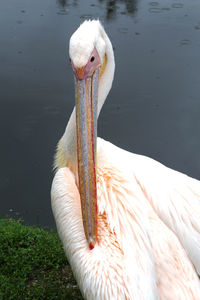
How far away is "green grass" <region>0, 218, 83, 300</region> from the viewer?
10.3ft

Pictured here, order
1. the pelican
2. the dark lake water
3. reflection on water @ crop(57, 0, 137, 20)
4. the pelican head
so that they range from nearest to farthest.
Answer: the pelican
the pelican head
the dark lake water
reflection on water @ crop(57, 0, 137, 20)

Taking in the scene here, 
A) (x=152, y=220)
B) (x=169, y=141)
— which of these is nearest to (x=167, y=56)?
(x=169, y=141)

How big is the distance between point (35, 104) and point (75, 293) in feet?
12.9

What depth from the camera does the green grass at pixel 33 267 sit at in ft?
10.3

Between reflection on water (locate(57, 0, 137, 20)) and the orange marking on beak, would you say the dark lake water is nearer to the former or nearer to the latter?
reflection on water (locate(57, 0, 137, 20))

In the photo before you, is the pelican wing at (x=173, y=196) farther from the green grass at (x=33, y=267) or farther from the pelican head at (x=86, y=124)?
the green grass at (x=33, y=267)

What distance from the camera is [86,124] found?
2131mm

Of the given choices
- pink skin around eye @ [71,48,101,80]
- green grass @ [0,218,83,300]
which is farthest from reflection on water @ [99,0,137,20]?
pink skin around eye @ [71,48,101,80]

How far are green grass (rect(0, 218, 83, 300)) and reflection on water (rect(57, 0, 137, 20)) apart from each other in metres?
6.50

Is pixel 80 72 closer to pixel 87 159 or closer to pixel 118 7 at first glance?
pixel 87 159

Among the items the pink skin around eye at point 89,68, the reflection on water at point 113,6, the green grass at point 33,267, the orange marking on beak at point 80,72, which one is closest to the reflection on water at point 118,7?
the reflection on water at point 113,6

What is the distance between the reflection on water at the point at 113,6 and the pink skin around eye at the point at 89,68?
277 inches

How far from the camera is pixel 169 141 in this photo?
6082 millimetres

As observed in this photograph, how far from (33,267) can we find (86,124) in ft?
5.83
